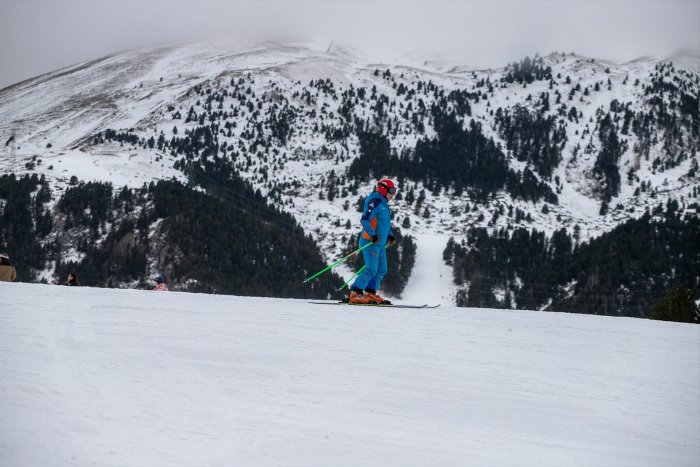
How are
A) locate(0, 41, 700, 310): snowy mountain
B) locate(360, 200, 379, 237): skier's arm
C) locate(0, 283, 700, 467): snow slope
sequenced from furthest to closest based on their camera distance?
1. locate(0, 41, 700, 310): snowy mountain
2. locate(360, 200, 379, 237): skier's arm
3. locate(0, 283, 700, 467): snow slope

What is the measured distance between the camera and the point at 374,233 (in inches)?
452

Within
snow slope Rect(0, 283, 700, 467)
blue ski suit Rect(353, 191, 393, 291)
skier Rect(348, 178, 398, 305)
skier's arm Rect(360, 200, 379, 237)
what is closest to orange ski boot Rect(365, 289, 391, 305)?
skier Rect(348, 178, 398, 305)

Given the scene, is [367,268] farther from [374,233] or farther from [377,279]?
[374,233]

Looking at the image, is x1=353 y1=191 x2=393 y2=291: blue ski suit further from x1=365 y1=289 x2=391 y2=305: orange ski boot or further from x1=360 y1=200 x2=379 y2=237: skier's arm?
x1=365 y1=289 x2=391 y2=305: orange ski boot

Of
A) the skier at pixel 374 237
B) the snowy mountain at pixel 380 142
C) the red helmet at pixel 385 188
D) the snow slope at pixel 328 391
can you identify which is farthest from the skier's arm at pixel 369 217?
the snowy mountain at pixel 380 142

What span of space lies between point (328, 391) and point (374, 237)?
6.08m

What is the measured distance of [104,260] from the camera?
101875 mm

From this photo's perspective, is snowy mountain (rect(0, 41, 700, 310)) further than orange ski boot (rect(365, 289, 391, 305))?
Yes

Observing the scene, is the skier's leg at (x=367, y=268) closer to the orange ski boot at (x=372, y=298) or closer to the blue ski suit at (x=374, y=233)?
the blue ski suit at (x=374, y=233)

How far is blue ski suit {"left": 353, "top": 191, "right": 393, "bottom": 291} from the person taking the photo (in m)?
11.5

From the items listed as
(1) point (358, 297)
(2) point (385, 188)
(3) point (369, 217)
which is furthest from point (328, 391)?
(2) point (385, 188)

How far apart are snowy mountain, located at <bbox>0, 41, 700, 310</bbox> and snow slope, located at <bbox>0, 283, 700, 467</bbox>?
11066 centimetres

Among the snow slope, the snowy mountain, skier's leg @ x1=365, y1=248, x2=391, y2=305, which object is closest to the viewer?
the snow slope

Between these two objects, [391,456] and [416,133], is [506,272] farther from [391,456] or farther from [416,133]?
[391,456]
